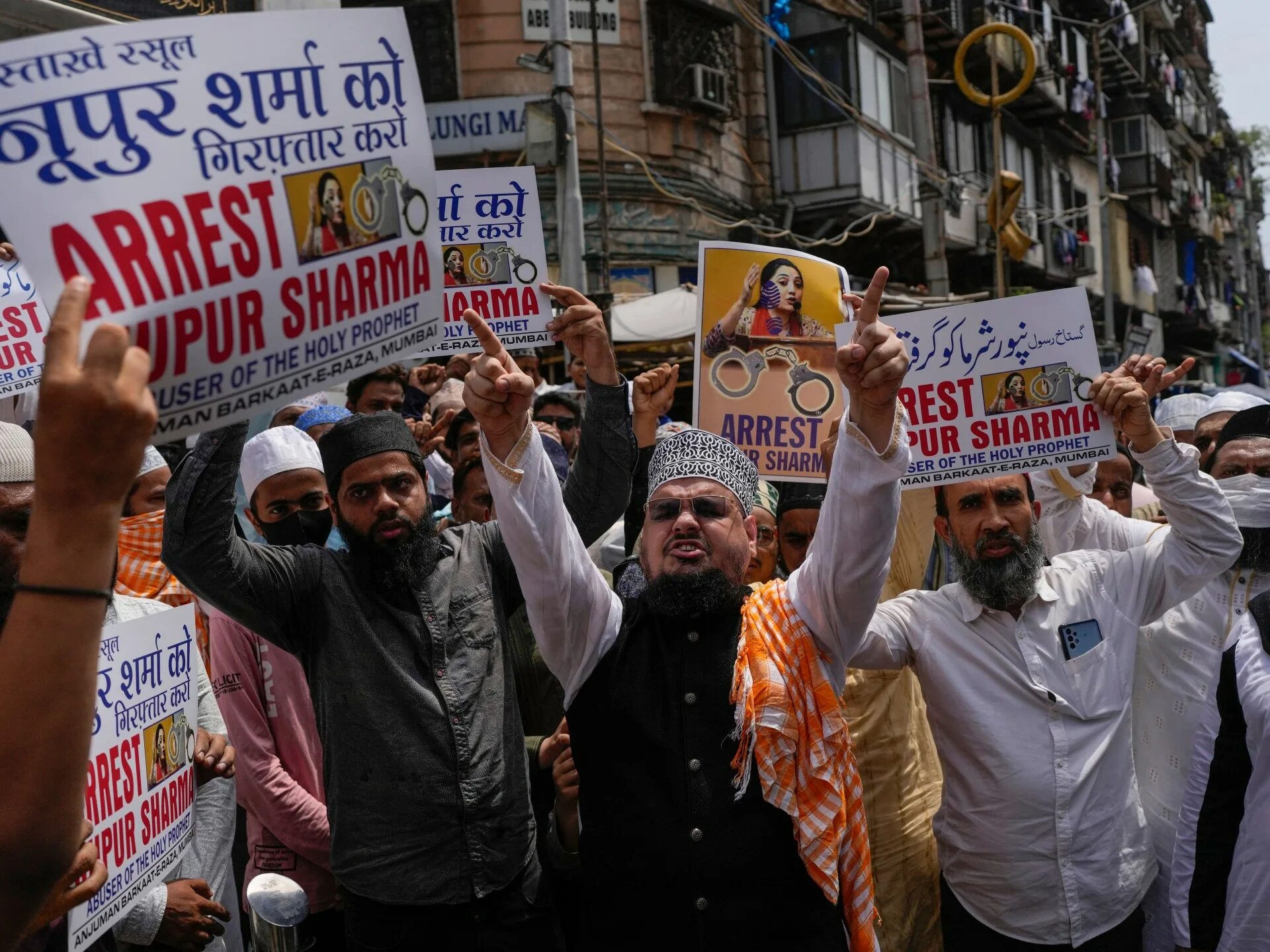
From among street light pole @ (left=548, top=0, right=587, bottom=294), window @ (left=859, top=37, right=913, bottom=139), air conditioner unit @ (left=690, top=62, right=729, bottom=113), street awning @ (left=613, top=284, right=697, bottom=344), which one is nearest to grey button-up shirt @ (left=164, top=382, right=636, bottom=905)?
street light pole @ (left=548, top=0, right=587, bottom=294)

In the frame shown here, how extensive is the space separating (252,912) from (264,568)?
87cm

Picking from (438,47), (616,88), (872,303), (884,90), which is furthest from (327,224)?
(884,90)

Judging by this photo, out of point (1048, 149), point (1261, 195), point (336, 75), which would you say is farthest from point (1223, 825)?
point (1261, 195)

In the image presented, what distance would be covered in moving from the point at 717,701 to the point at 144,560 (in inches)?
72.9

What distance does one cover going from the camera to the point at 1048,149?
32.2 meters

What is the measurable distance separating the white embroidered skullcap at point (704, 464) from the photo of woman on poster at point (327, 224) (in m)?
1.36

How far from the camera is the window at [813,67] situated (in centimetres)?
1866

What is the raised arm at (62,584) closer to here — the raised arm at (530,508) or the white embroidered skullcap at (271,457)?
the raised arm at (530,508)

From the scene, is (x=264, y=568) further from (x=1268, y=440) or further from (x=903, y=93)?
(x=903, y=93)

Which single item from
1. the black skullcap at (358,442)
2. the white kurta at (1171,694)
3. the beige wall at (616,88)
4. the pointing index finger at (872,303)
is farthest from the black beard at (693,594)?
the beige wall at (616,88)

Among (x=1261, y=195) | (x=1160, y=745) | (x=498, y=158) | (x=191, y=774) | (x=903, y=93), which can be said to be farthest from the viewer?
(x=1261, y=195)

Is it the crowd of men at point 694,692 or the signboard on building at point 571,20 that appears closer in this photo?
the crowd of men at point 694,692

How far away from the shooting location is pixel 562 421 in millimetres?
5898

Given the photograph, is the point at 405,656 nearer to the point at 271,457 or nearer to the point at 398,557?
the point at 398,557
